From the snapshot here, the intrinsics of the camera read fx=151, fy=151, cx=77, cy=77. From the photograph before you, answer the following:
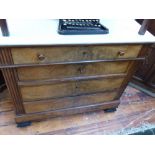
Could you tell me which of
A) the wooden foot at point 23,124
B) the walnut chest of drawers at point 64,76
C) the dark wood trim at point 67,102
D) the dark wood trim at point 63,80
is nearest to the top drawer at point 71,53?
the walnut chest of drawers at point 64,76

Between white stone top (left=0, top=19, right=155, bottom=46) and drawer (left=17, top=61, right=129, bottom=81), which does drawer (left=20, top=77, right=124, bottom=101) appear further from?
white stone top (left=0, top=19, right=155, bottom=46)

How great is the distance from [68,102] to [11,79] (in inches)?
19.3

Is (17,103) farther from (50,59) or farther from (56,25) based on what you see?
(56,25)

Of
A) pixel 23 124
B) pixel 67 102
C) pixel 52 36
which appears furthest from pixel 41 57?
pixel 23 124

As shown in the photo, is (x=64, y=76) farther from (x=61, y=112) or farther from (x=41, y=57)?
(x=61, y=112)

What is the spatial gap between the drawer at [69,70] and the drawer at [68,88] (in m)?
0.08

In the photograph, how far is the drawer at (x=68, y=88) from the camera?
1.02 meters

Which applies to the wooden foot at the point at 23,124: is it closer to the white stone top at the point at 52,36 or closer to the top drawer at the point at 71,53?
the top drawer at the point at 71,53

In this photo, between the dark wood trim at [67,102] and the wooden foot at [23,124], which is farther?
the wooden foot at [23,124]

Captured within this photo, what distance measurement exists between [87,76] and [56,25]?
39 centimetres

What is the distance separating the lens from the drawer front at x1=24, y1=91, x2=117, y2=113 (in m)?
1.13

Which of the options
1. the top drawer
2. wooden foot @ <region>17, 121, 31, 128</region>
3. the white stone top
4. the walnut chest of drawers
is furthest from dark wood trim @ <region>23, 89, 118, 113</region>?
the white stone top

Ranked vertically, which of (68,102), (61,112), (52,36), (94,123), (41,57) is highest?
(52,36)

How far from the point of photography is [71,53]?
0.85 m
